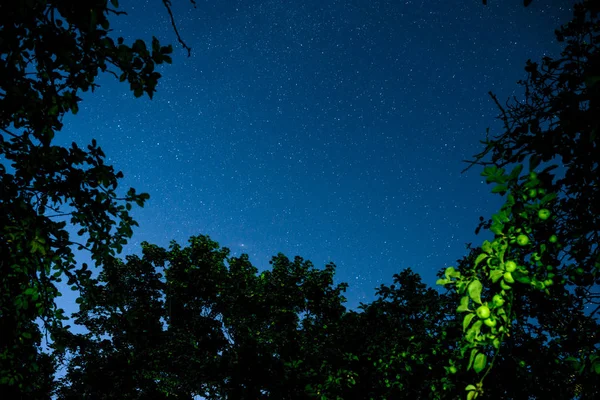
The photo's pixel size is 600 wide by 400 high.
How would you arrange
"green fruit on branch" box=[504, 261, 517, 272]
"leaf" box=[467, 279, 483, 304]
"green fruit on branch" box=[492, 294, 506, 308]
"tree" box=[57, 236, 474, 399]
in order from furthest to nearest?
"tree" box=[57, 236, 474, 399], "green fruit on branch" box=[492, 294, 506, 308], "green fruit on branch" box=[504, 261, 517, 272], "leaf" box=[467, 279, 483, 304]

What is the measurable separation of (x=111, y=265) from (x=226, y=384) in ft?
50.0

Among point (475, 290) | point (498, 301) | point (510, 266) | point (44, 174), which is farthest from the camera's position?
point (44, 174)

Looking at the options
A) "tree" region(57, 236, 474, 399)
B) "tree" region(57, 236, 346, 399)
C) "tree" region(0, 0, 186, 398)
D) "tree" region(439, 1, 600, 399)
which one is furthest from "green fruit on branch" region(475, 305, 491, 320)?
"tree" region(57, 236, 346, 399)

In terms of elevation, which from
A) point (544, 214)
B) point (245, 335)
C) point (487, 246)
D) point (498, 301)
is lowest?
point (498, 301)

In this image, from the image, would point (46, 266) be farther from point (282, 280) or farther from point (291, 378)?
point (282, 280)

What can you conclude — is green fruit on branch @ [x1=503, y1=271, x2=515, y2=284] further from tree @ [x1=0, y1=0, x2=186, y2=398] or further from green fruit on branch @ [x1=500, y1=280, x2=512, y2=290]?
tree @ [x1=0, y1=0, x2=186, y2=398]

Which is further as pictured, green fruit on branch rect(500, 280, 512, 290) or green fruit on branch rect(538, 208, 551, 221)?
green fruit on branch rect(538, 208, 551, 221)

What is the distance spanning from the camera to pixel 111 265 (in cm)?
538

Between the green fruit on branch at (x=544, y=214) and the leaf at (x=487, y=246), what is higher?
the green fruit on branch at (x=544, y=214)

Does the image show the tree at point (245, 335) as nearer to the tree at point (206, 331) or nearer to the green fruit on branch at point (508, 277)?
the tree at point (206, 331)

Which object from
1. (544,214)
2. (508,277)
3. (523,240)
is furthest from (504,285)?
(544,214)

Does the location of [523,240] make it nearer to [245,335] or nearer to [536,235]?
[536,235]

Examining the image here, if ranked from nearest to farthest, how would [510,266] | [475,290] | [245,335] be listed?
[475,290] < [510,266] < [245,335]

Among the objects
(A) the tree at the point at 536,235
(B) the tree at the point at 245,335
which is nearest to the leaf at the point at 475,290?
(A) the tree at the point at 536,235
